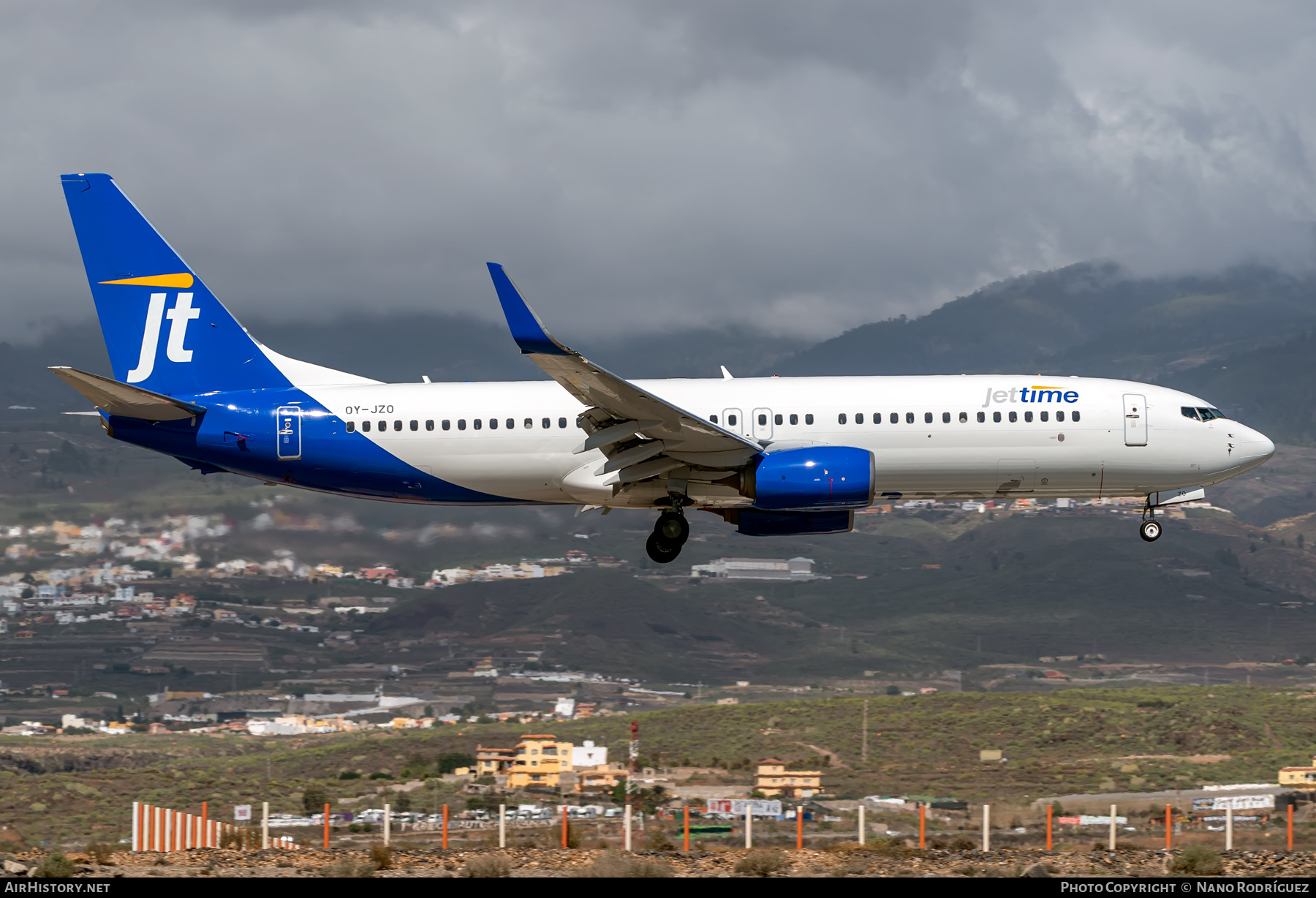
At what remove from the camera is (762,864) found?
2828 cm

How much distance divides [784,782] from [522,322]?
54.1 meters

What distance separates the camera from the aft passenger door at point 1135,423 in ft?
125

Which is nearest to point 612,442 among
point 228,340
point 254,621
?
point 228,340

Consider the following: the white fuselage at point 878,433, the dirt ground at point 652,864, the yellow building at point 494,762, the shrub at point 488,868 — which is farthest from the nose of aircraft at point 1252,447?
the yellow building at point 494,762

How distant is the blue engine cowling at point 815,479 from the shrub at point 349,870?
42.6 ft

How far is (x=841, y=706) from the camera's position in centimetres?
10962

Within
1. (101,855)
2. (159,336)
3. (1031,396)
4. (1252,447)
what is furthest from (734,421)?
(101,855)

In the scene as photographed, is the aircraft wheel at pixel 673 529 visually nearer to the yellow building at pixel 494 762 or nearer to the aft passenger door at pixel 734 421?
the aft passenger door at pixel 734 421

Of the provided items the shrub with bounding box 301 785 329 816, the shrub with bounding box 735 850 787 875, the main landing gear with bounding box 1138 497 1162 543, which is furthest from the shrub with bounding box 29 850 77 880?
the shrub with bounding box 301 785 329 816

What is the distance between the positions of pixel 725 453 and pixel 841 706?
7679 centimetres

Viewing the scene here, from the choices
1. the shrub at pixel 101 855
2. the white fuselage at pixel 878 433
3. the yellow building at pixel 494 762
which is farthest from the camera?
the yellow building at pixel 494 762

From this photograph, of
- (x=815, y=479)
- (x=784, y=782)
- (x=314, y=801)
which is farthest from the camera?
(x=784, y=782)

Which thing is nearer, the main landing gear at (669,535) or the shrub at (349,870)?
the shrub at (349,870)

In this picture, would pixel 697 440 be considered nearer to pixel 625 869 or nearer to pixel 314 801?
pixel 625 869
